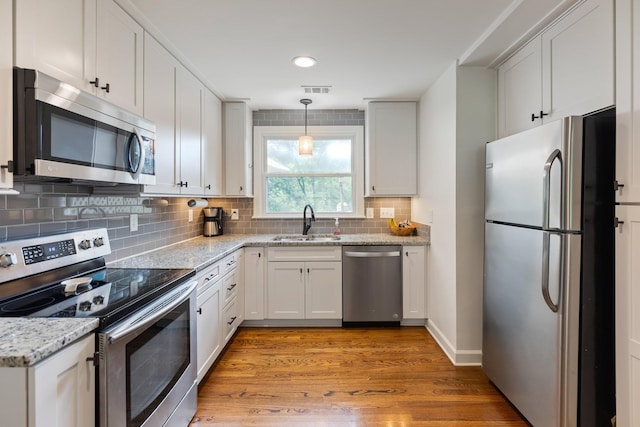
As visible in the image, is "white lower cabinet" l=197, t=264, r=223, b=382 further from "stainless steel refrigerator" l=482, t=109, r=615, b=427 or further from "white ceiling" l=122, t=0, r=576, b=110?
"stainless steel refrigerator" l=482, t=109, r=615, b=427

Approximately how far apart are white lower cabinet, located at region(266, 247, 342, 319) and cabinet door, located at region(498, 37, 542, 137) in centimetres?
180

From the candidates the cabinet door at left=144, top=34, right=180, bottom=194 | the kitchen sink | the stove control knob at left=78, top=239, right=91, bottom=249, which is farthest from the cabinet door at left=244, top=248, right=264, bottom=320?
the stove control knob at left=78, top=239, right=91, bottom=249

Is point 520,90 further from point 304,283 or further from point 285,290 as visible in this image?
point 285,290

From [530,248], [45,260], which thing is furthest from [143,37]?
[530,248]

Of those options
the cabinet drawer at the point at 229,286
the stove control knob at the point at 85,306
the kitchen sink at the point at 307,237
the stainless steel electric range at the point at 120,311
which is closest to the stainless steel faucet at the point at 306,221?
the kitchen sink at the point at 307,237

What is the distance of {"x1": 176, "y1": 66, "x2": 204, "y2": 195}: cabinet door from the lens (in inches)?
97.0

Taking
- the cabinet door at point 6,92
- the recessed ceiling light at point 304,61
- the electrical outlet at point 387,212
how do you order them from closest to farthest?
the cabinet door at point 6,92 < the recessed ceiling light at point 304,61 < the electrical outlet at point 387,212

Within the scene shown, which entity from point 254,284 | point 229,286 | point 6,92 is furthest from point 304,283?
point 6,92

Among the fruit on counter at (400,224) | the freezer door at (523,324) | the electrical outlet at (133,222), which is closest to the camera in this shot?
the freezer door at (523,324)

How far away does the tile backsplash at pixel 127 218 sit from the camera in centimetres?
156

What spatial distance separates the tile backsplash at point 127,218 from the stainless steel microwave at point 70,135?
1.06ft

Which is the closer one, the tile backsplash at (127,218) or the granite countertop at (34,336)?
the granite countertop at (34,336)

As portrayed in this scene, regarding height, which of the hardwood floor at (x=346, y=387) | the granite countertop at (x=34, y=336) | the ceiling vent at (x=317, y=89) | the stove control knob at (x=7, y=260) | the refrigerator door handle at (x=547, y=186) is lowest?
the hardwood floor at (x=346, y=387)

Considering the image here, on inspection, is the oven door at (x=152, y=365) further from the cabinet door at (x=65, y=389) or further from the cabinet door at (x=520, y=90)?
the cabinet door at (x=520, y=90)
